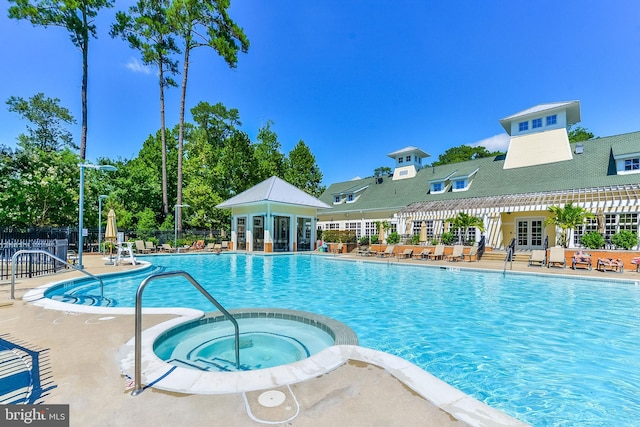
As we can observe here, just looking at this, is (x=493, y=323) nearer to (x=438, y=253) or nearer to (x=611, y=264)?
(x=611, y=264)

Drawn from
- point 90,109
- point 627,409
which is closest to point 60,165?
point 90,109

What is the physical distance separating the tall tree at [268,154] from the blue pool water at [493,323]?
940 inches

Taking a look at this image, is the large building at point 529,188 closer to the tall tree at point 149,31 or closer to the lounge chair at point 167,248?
the lounge chair at point 167,248

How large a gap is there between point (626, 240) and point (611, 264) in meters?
2.67

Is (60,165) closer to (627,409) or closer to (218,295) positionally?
(218,295)

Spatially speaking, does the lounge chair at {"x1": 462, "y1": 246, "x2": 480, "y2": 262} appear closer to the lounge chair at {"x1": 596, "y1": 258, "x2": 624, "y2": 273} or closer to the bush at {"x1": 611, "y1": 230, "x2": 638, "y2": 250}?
the lounge chair at {"x1": 596, "y1": 258, "x2": 624, "y2": 273}

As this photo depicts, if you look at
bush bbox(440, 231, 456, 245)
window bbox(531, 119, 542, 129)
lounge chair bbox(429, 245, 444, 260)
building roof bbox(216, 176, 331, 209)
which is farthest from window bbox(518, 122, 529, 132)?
building roof bbox(216, 176, 331, 209)

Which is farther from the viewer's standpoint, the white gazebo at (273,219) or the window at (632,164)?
the white gazebo at (273,219)

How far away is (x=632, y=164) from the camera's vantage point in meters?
20.1

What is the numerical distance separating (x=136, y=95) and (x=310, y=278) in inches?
1222

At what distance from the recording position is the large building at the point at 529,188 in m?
19.2

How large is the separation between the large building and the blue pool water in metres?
9.85

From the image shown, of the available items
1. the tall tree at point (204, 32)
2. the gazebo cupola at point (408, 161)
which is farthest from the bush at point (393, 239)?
the tall tree at point (204, 32)

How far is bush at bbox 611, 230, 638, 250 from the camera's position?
15.8 metres
